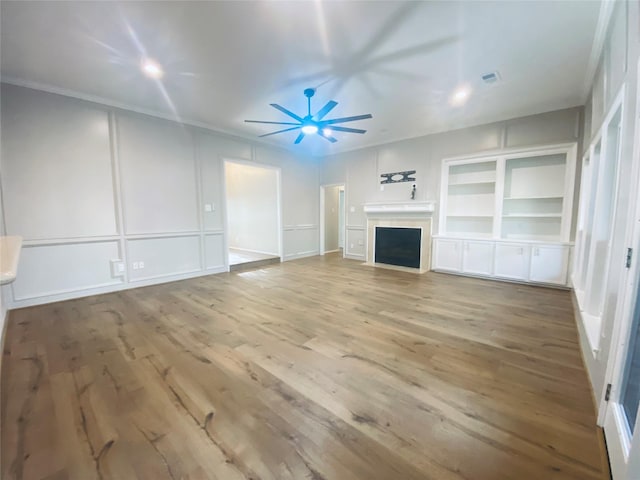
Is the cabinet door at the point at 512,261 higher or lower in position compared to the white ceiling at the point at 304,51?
lower

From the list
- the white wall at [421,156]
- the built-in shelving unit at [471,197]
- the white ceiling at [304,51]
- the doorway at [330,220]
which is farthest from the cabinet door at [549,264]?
the doorway at [330,220]

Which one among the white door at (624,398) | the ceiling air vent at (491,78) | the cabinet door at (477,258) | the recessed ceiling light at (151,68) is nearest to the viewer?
the white door at (624,398)

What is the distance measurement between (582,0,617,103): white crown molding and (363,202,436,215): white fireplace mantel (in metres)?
2.62

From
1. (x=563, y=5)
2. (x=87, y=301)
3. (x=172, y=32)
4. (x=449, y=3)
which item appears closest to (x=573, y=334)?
→ (x=563, y=5)

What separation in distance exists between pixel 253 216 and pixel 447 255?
4.93m

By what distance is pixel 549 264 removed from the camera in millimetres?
4078

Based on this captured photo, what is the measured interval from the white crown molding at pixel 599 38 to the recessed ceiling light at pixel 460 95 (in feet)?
3.84

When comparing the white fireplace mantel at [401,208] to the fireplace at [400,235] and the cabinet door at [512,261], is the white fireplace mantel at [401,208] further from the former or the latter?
the cabinet door at [512,261]

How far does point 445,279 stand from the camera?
4.64 meters

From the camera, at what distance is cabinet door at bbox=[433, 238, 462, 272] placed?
494cm

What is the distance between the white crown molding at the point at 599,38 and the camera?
2053 mm

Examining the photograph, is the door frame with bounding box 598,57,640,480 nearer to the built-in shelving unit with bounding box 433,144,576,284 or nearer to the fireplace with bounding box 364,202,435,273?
the built-in shelving unit with bounding box 433,144,576,284

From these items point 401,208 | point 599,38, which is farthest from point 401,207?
→ point 599,38

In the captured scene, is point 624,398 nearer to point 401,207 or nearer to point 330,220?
point 401,207
